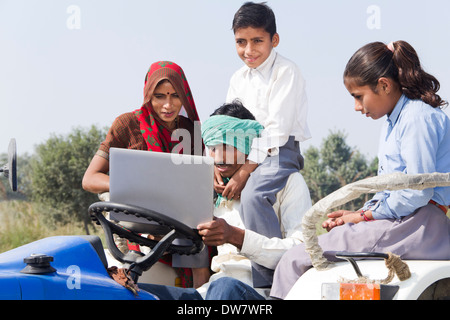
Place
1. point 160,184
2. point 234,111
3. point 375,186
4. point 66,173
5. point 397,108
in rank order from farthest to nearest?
point 66,173, point 234,111, point 397,108, point 160,184, point 375,186

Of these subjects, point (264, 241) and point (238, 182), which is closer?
point (264, 241)

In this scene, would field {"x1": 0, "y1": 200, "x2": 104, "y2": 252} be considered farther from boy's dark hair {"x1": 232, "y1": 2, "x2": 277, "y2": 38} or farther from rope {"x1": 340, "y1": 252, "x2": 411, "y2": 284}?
rope {"x1": 340, "y1": 252, "x2": 411, "y2": 284}

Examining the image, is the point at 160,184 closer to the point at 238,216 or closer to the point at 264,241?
the point at 264,241

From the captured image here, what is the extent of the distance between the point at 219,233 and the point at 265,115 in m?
1.50

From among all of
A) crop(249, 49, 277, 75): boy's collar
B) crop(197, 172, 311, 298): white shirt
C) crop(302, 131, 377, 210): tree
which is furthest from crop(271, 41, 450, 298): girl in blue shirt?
crop(302, 131, 377, 210): tree

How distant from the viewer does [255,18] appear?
4430 millimetres

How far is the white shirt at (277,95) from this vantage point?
411 centimetres

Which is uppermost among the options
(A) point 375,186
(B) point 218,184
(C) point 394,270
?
(A) point 375,186

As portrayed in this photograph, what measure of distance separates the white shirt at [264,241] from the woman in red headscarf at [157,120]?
0.69m

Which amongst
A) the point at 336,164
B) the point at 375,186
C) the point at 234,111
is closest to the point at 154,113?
the point at 234,111

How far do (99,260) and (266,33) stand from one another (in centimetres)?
238
